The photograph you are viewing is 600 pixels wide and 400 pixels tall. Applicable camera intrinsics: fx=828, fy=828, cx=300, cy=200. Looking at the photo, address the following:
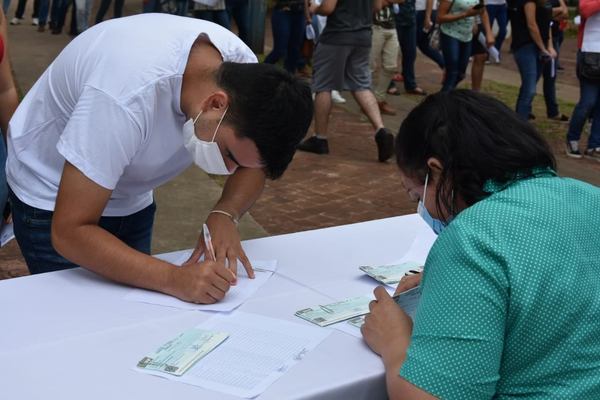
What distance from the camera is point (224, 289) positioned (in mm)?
2037

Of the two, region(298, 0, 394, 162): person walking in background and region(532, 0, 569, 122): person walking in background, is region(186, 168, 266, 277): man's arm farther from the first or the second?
region(532, 0, 569, 122): person walking in background

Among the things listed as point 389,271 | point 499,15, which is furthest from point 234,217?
point 499,15

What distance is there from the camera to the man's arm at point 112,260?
1970 millimetres

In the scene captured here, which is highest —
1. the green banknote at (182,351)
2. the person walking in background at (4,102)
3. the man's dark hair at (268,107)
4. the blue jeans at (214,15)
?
the man's dark hair at (268,107)

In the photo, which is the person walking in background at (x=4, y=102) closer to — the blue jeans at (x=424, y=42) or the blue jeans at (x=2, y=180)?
the blue jeans at (x=2, y=180)

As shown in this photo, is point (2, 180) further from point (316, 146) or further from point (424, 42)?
point (424, 42)

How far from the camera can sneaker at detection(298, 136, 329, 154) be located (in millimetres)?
6406

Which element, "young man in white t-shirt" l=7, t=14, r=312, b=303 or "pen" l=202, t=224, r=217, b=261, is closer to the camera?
"young man in white t-shirt" l=7, t=14, r=312, b=303

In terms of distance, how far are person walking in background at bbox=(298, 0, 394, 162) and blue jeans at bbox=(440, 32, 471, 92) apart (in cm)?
208

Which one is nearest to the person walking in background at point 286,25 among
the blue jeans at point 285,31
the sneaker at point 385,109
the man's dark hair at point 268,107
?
the blue jeans at point 285,31

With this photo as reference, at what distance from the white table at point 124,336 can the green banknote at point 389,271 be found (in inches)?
1.1

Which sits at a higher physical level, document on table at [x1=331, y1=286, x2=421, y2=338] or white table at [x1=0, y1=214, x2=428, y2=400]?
document on table at [x1=331, y1=286, x2=421, y2=338]

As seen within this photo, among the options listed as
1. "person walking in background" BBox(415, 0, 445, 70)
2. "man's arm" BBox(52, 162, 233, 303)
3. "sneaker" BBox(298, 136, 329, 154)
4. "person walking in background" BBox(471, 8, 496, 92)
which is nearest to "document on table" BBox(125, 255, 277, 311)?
"man's arm" BBox(52, 162, 233, 303)

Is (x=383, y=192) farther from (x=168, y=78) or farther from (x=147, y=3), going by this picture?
(x=147, y=3)
